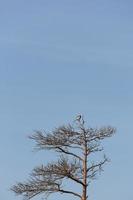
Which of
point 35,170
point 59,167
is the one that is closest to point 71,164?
point 59,167

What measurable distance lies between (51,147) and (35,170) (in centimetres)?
144

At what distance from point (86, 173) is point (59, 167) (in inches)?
51.8

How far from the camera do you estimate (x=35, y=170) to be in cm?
1936

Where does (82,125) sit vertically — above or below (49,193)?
above

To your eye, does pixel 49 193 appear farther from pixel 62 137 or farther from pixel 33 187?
pixel 62 137

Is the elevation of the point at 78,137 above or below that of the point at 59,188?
above

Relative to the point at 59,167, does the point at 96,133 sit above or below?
above

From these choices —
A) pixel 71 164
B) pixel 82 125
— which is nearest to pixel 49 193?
pixel 71 164

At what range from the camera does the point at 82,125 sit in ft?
64.5

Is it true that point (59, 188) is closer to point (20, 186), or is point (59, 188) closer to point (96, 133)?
point (20, 186)

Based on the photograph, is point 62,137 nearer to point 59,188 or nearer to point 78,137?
point 78,137

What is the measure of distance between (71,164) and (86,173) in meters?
0.87

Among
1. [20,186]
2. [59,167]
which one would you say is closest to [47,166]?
[59,167]

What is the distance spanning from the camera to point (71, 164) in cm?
1892
